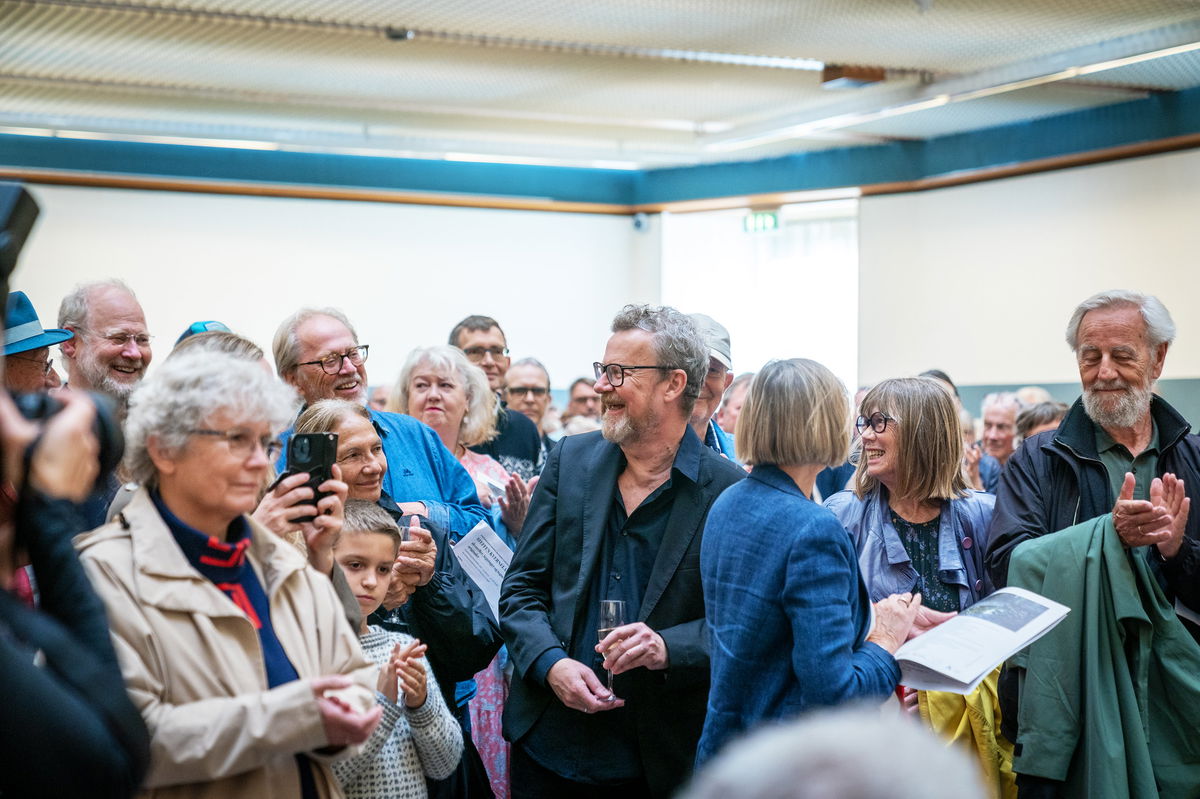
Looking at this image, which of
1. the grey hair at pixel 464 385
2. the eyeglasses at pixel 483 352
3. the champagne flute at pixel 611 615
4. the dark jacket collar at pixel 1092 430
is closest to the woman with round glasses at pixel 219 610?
the champagne flute at pixel 611 615

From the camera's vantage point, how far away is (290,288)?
959 centimetres

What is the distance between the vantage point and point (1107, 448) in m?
3.46

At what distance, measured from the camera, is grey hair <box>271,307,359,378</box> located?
3771 millimetres

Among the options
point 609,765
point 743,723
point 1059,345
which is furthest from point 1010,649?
point 1059,345

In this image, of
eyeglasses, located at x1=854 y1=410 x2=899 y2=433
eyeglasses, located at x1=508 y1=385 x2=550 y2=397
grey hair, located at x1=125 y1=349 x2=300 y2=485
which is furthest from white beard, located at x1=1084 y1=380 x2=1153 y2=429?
eyeglasses, located at x1=508 y1=385 x2=550 y2=397

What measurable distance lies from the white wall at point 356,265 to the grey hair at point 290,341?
5657 millimetres

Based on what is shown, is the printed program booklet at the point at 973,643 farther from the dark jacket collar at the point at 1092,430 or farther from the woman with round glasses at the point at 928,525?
the dark jacket collar at the point at 1092,430

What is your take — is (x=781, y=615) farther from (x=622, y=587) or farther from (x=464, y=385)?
(x=464, y=385)

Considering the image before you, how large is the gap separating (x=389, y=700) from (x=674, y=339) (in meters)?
1.17

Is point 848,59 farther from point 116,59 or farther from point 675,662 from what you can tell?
point 675,662

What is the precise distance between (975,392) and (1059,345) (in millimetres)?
752

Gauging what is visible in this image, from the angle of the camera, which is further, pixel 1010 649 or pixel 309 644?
pixel 1010 649

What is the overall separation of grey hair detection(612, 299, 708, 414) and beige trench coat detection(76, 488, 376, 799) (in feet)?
4.46

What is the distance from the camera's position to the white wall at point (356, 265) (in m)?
9.09
